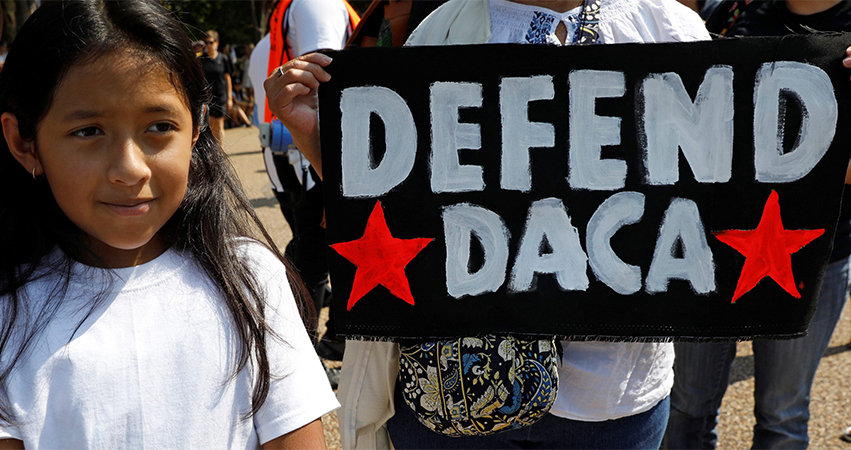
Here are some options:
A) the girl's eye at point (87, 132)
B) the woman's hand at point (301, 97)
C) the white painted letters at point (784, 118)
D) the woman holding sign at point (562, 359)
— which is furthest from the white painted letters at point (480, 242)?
the girl's eye at point (87, 132)

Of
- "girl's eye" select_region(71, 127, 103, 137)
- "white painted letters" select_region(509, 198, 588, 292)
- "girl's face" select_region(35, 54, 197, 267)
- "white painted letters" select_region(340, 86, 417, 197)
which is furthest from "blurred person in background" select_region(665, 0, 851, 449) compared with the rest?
"girl's eye" select_region(71, 127, 103, 137)

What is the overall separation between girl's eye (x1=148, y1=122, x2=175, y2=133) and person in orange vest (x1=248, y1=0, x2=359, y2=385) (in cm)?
164

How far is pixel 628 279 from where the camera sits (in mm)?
1712

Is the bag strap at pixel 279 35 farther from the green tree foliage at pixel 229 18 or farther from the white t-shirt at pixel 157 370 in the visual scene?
the green tree foliage at pixel 229 18

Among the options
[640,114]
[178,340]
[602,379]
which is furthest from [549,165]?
[178,340]

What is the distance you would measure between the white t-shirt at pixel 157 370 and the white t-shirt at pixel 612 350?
60 cm

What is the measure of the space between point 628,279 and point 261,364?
2.93 ft

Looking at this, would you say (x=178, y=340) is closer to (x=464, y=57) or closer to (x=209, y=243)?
(x=209, y=243)

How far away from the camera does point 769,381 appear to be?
2439 mm

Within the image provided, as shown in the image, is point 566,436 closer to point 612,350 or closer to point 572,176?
point 612,350

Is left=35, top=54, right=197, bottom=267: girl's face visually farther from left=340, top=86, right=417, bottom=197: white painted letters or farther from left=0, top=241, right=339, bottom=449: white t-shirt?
left=340, top=86, right=417, bottom=197: white painted letters

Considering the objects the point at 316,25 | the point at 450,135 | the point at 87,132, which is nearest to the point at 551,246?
the point at 450,135

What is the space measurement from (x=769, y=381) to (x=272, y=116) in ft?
7.08

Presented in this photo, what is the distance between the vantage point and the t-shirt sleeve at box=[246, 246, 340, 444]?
4.42 ft
